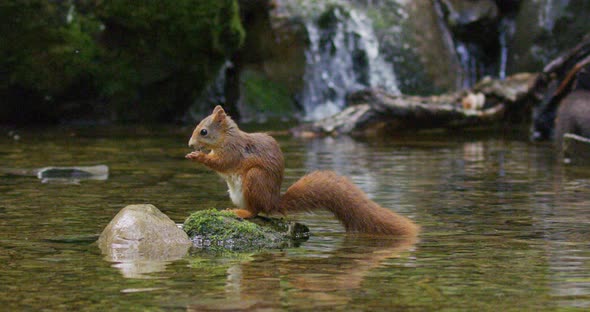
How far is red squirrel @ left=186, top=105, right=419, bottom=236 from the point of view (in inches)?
283

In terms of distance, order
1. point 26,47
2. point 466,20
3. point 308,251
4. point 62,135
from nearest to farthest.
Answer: point 308,251
point 62,135
point 26,47
point 466,20

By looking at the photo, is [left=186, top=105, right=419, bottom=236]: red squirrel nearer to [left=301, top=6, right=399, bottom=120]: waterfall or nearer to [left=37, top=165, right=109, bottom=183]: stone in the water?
[left=37, top=165, right=109, bottom=183]: stone in the water

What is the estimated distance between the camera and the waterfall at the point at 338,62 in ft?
71.2

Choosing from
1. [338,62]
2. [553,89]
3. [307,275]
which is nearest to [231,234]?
[307,275]

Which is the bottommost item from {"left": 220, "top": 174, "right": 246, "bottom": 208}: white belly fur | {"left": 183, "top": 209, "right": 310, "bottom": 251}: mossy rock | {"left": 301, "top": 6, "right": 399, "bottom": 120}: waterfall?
{"left": 183, "top": 209, "right": 310, "bottom": 251}: mossy rock

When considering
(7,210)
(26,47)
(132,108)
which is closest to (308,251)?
(7,210)

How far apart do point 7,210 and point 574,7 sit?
15.8m

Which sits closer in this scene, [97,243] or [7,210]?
[97,243]

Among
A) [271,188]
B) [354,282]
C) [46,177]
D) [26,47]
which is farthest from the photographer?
[26,47]

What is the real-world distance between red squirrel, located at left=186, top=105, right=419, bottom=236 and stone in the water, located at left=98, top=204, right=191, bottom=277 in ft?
1.71

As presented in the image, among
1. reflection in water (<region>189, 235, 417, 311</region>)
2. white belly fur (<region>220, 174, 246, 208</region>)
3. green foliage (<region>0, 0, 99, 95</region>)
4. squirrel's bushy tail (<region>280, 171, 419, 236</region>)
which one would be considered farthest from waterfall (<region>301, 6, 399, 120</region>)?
reflection in water (<region>189, 235, 417, 311</region>)

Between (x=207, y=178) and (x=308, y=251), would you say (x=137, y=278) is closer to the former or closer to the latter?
(x=308, y=251)

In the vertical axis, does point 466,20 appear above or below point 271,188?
above

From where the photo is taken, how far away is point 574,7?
21.8 m
